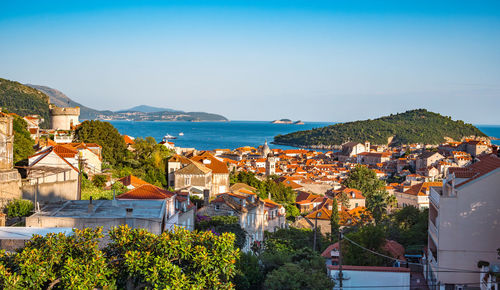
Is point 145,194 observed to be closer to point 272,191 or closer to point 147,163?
point 147,163

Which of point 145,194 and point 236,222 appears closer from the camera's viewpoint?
point 145,194

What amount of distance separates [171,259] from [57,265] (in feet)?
7.16

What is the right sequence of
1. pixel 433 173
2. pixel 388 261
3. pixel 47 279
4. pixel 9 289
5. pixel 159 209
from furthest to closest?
pixel 433 173 < pixel 388 261 < pixel 159 209 < pixel 47 279 < pixel 9 289

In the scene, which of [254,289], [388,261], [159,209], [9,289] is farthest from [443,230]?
[9,289]

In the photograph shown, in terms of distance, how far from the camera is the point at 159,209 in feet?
46.8

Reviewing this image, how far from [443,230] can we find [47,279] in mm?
10499

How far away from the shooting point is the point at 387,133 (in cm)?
17350

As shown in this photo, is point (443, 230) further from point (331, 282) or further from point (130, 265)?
point (130, 265)

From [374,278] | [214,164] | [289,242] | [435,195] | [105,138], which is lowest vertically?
[289,242]

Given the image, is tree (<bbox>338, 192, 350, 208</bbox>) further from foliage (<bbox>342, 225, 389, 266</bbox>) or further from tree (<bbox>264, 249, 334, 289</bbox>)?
tree (<bbox>264, 249, 334, 289</bbox>)

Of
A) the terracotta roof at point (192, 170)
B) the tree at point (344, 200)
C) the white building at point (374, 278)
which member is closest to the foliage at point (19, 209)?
the white building at point (374, 278)


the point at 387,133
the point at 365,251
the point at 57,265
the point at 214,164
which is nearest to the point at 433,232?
the point at 365,251

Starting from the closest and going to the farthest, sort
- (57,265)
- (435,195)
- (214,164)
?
1. (57,265)
2. (435,195)
3. (214,164)

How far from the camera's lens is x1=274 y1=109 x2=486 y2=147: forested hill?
168375mm
